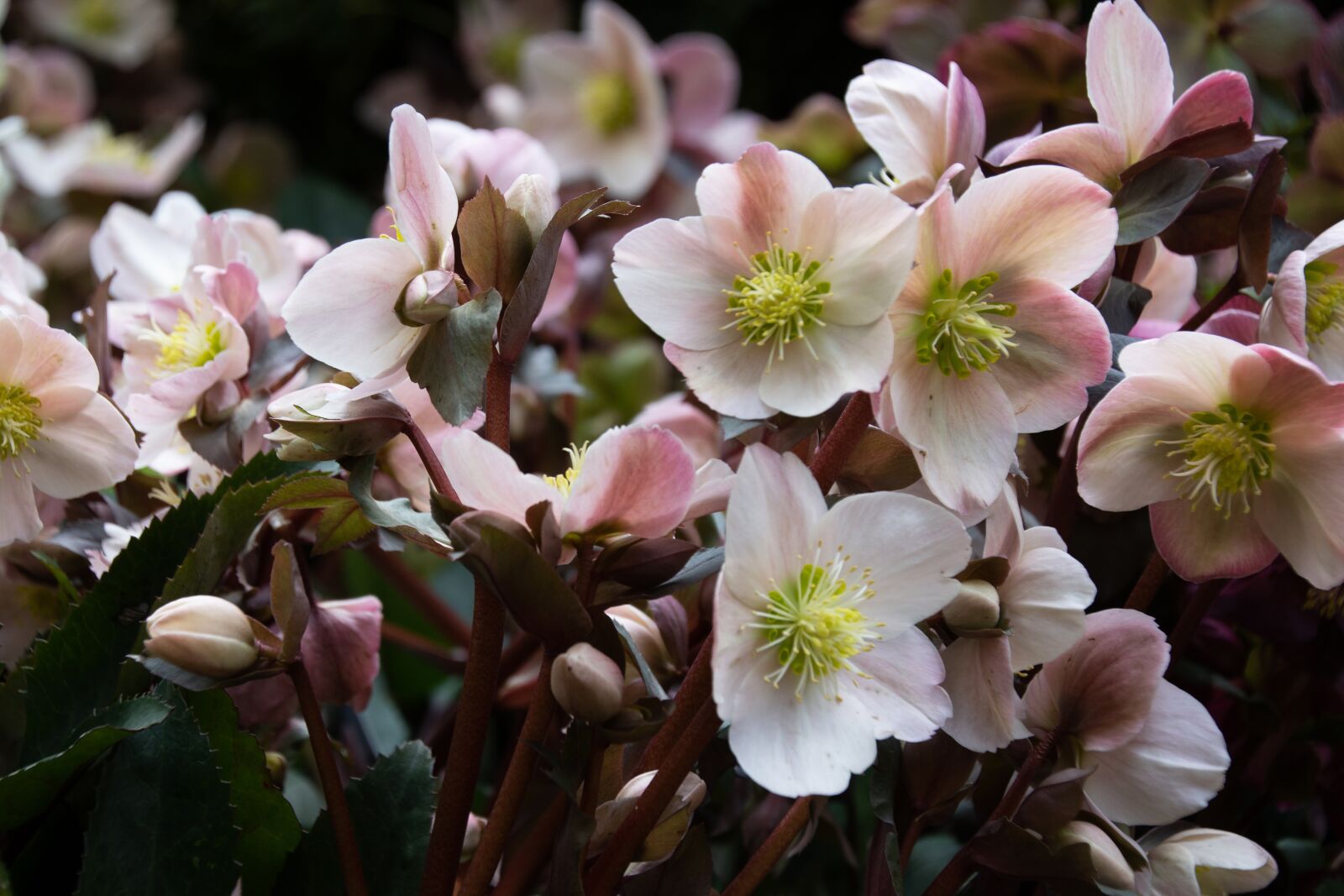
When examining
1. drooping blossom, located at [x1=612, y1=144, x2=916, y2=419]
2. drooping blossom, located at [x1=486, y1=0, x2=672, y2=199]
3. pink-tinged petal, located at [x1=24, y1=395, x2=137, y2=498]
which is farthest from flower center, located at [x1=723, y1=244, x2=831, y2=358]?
drooping blossom, located at [x1=486, y1=0, x2=672, y2=199]

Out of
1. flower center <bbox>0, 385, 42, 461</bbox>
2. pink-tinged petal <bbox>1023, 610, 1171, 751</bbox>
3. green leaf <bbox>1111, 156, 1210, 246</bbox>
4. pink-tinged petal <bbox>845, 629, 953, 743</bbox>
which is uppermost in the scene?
green leaf <bbox>1111, 156, 1210, 246</bbox>

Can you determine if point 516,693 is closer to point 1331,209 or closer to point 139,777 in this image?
point 139,777

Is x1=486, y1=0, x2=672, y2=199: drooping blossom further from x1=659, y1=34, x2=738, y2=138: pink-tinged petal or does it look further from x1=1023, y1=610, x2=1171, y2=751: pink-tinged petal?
x1=1023, y1=610, x2=1171, y2=751: pink-tinged petal

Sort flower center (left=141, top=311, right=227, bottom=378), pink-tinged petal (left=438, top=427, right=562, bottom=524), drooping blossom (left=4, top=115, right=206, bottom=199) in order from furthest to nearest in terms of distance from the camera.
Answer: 1. drooping blossom (left=4, top=115, right=206, bottom=199)
2. flower center (left=141, top=311, right=227, bottom=378)
3. pink-tinged petal (left=438, top=427, right=562, bottom=524)

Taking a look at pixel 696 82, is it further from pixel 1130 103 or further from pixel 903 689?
pixel 903 689

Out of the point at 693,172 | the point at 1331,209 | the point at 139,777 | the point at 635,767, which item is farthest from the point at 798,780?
the point at 693,172
